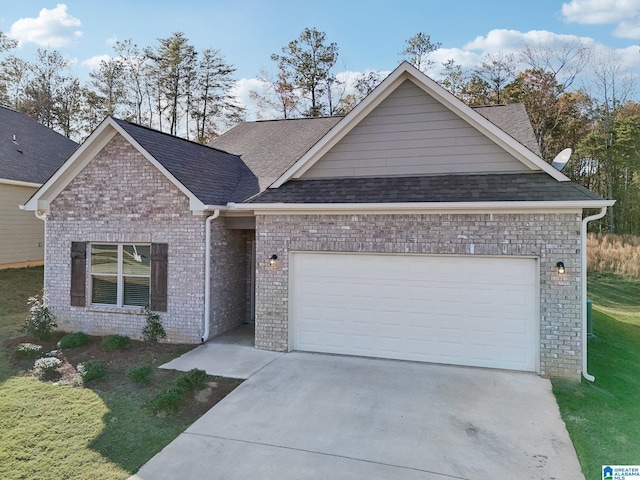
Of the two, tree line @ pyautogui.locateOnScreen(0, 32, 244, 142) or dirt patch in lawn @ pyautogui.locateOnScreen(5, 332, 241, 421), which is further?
tree line @ pyautogui.locateOnScreen(0, 32, 244, 142)

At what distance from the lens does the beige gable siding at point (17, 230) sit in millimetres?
16500

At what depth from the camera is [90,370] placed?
7.51 metres

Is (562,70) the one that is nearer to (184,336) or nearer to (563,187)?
(563,187)

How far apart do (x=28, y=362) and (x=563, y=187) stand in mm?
10764

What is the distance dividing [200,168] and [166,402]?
20.6 feet

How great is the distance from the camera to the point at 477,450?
514cm

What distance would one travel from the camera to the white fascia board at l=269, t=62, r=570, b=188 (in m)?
8.00

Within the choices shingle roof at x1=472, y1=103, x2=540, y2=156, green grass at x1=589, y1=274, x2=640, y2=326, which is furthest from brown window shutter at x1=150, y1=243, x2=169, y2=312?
green grass at x1=589, y1=274, x2=640, y2=326

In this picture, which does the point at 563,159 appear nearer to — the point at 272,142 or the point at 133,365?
the point at 272,142

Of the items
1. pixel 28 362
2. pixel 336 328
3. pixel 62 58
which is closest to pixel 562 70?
pixel 336 328

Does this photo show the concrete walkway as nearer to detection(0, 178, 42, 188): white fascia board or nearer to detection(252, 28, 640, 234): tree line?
detection(0, 178, 42, 188): white fascia board

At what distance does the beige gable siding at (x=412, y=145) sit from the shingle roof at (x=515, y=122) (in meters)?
2.35

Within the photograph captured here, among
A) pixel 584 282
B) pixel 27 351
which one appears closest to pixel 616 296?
pixel 584 282

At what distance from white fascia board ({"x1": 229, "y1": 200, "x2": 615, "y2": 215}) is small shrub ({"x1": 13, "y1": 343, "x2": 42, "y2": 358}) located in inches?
200
